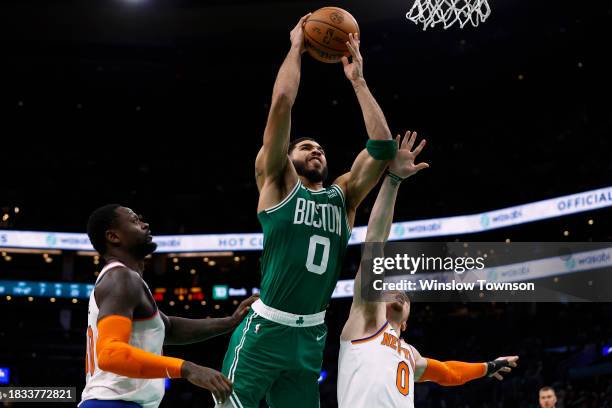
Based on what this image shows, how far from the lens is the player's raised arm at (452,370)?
6.09 metres

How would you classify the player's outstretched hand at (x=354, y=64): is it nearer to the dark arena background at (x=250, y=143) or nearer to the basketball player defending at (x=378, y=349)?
the basketball player defending at (x=378, y=349)

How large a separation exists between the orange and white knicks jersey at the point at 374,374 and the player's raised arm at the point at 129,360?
1.73 m

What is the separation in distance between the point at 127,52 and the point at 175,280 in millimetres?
9781

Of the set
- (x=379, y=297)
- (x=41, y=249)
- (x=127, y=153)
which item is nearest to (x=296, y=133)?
(x=127, y=153)

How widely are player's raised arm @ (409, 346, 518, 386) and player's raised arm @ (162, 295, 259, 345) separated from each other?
1781mm

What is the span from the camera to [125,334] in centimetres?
368

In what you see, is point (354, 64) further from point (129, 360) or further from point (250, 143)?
point (250, 143)

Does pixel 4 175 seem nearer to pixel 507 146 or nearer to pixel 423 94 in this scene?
pixel 423 94

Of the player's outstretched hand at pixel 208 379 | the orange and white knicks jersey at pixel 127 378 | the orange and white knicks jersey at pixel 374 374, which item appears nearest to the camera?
the player's outstretched hand at pixel 208 379

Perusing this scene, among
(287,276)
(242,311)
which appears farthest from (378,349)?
(287,276)

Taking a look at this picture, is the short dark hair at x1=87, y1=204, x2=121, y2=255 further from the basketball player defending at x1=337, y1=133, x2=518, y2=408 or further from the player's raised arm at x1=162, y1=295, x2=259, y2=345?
the basketball player defending at x1=337, y1=133, x2=518, y2=408

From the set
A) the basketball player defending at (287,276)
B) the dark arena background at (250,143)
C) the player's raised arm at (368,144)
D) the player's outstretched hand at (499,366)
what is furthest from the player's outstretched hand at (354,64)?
the dark arena background at (250,143)

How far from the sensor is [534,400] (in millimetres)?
17125

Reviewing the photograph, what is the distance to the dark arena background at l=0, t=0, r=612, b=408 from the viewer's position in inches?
850
